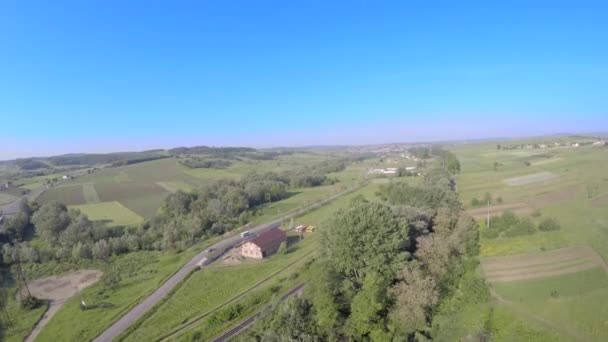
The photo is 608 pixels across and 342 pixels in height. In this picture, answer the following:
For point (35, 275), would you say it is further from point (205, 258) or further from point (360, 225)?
point (360, 225)

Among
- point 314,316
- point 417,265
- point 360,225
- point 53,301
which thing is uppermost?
point 360,225

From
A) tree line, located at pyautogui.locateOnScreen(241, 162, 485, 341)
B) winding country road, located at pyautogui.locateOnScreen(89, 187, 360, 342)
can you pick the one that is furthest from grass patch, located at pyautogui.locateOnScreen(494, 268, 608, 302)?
winding country road, located at pyautogui.locateOnScreen(89, 187, 360, 342)

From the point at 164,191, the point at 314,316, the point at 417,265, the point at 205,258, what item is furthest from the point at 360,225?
the point at 164,191

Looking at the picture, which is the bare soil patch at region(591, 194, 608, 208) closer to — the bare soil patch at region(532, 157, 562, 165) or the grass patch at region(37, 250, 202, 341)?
the bare soil patch at region(532, 157, 562, 165)

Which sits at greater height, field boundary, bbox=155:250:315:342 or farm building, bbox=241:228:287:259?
farm building, bbox=241:228:287:259

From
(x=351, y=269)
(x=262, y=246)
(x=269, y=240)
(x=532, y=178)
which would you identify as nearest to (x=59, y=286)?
(x=262, y=246)

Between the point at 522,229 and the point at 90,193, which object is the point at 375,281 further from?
the point at 90,193
